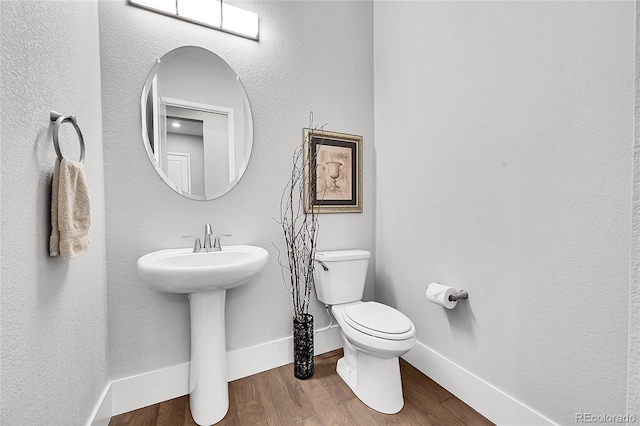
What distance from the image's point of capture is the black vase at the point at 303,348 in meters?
1.62

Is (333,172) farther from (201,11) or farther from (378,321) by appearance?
(201,11)

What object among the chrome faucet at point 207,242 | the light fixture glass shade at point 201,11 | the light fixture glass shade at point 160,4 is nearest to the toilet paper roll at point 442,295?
the chrome faucet at point 207,242

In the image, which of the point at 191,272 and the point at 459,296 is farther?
the point at 459,296

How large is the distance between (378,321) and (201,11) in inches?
76.5

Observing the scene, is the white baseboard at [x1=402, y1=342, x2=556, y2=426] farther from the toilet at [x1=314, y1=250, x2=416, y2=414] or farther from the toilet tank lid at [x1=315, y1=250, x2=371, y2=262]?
the toilet tank lid at [x1=315, y1=250, x2=371, y2=262]

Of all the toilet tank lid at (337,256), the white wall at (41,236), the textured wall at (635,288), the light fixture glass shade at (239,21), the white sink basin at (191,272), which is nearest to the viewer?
the textured wall at (635,288)

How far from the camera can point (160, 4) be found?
56.2 inches

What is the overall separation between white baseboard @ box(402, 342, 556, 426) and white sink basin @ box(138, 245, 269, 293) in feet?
3.90

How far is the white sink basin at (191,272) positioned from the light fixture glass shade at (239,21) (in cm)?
131

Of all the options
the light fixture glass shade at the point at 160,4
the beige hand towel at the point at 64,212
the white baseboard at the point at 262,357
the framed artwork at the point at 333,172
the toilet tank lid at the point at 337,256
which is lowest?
the white baseboard at the point at 262,357

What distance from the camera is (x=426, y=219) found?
1.66m

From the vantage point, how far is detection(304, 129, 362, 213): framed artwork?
1.84 metres

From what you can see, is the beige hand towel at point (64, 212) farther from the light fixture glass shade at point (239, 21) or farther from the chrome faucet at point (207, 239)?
the light fixture glass shade at point (239, 21)

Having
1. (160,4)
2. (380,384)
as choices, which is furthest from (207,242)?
(160,4)
